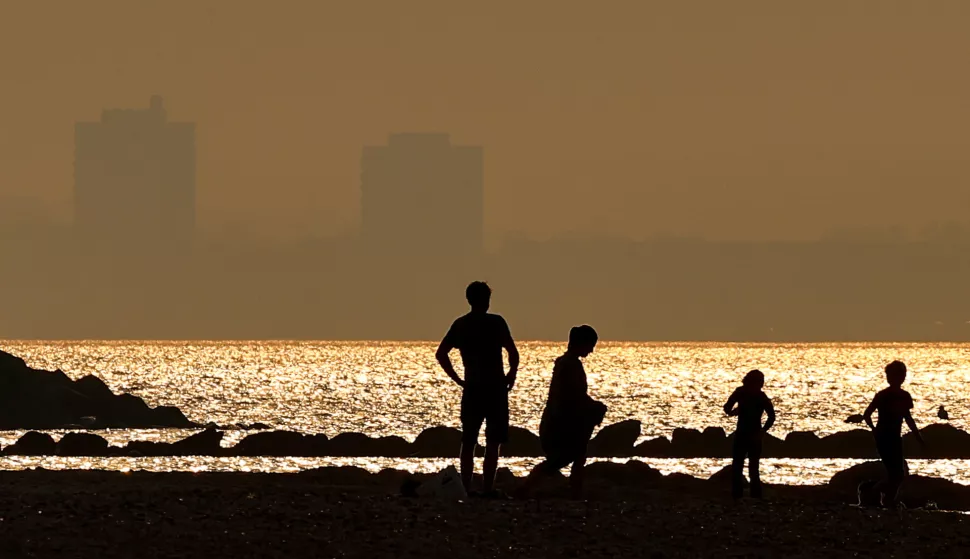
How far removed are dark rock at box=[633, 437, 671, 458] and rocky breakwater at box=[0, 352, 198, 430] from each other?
27.2m

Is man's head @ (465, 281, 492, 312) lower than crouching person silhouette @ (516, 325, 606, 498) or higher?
higher

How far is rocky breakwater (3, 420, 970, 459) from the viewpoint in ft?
153

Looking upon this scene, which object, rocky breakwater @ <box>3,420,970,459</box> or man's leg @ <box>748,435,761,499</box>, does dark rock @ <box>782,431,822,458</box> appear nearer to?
rocky breakwater @ <box>3,420,970,459</box>

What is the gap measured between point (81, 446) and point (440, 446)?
10.8 m

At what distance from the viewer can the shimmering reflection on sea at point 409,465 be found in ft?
135

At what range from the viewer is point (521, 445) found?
5028 centimetres

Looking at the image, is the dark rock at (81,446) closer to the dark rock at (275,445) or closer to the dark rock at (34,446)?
the dark rock at (34,446)

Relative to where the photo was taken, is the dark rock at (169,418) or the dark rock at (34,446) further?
the dark rock at (169,418)

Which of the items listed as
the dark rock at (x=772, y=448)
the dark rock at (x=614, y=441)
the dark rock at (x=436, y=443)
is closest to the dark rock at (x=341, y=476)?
the dark rock at (x=436, y=443)

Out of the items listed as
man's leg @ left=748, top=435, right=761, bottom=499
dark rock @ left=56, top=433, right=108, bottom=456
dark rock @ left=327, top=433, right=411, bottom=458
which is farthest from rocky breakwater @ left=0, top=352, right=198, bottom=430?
man's leg @ left=748, top=435, right=761, bottom=499

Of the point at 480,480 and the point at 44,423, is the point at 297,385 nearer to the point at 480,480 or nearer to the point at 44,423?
the point at 44,423

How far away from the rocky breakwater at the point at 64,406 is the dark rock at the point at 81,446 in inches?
818

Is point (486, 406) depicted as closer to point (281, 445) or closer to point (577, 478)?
point (577, 478)

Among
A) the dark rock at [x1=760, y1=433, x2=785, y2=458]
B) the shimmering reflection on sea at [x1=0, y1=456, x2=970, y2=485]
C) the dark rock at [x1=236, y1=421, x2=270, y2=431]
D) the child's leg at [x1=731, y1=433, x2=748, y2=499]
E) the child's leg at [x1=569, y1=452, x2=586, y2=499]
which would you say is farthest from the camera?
the dark rock at [x1=236, y1=421, x2=270, y2=431]
